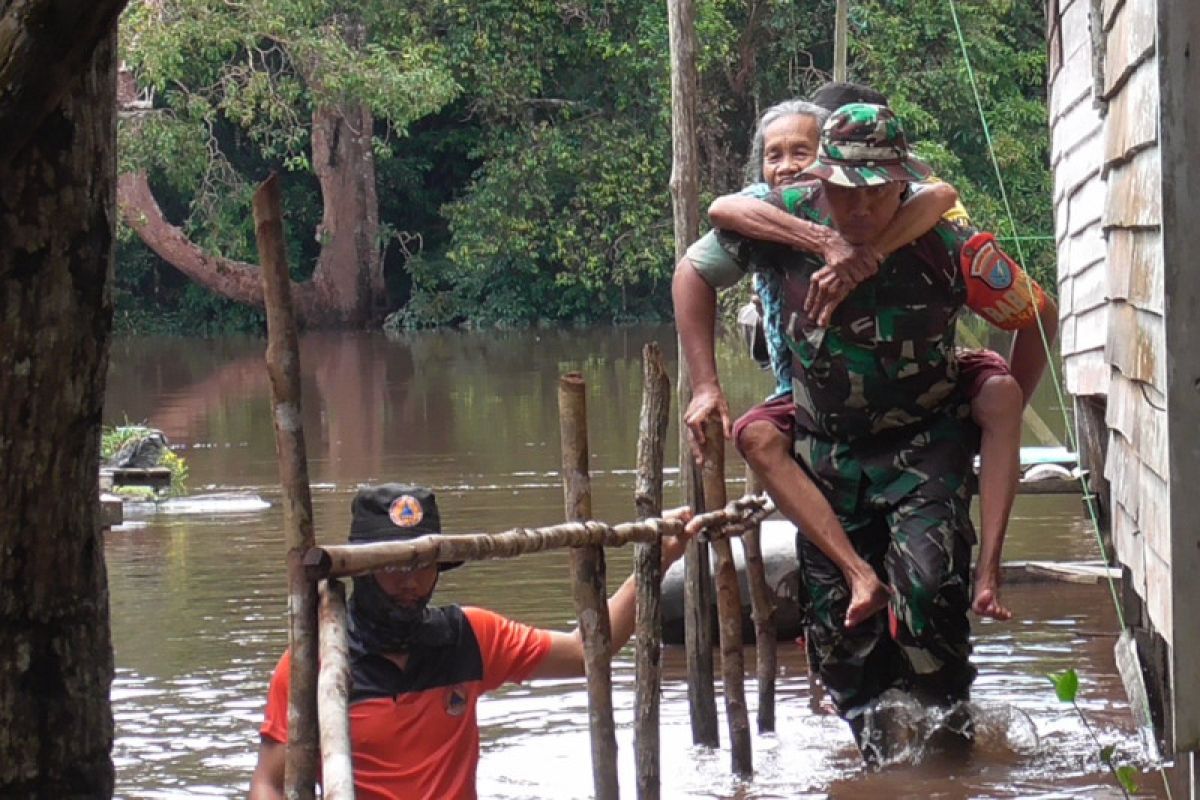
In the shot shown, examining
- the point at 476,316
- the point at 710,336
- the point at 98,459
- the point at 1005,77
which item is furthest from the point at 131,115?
the point at 98,459

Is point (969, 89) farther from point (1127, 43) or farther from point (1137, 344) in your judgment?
point (1137, 344)

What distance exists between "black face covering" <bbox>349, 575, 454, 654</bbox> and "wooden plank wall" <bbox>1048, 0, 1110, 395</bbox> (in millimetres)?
3910

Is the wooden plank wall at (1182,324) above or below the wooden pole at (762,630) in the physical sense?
above

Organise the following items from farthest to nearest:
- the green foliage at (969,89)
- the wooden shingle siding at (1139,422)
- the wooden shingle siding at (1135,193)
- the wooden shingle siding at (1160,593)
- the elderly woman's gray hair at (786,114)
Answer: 1. the green foliage at (969,89)
2. the elderly woman's gray hair at (786,114)
3. the wooden shingle siding at (1135,193)
4. the wooden shingle siding at (1139,422)
5. the wooden shingle siding at (1160,593)

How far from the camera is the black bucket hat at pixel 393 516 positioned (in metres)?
4.49

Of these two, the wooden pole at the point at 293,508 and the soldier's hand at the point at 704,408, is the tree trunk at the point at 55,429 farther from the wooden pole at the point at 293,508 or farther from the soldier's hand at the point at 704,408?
the soldier's hand at the point at 704,408

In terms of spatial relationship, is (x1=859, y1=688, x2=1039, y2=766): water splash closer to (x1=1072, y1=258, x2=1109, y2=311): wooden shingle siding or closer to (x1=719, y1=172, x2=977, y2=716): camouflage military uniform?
(x1=719, y1=172, x2=977, y2=716): camouflage military uniform

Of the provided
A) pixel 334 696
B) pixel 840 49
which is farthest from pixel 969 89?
pixel 334 696

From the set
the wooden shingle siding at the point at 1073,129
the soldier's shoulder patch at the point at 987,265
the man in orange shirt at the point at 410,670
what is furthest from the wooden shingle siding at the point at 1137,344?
the wooden shingle siding at the point at 1073,129

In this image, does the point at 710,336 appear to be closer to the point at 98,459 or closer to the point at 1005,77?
the point at 98,459

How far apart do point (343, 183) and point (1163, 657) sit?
93.6 feet

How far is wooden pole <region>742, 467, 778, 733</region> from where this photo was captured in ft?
22.2

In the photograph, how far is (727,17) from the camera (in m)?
33.9

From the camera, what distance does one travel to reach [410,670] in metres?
4.68
